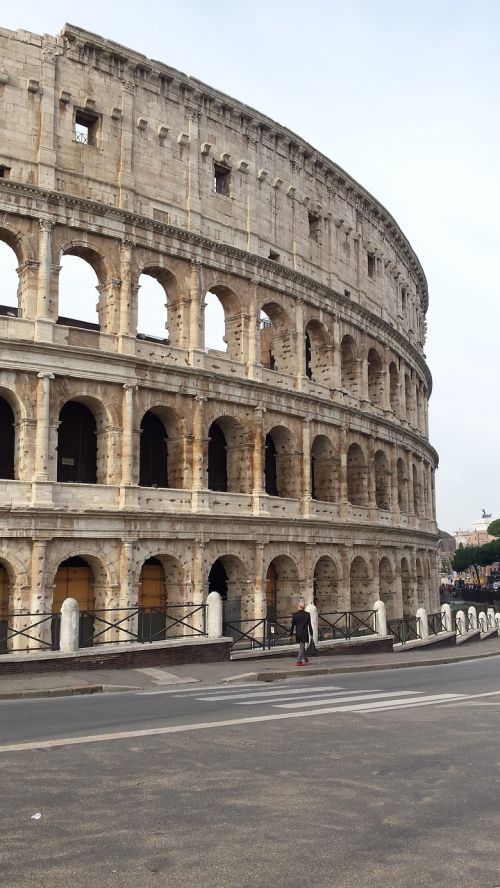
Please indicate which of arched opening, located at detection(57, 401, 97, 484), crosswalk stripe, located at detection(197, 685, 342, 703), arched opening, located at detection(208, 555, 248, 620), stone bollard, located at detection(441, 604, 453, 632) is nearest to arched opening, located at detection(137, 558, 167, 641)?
arched opening, located at detection(208, 555, 248, 620)

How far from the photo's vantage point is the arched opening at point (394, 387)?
134 feet

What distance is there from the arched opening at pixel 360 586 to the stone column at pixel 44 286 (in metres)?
17.1

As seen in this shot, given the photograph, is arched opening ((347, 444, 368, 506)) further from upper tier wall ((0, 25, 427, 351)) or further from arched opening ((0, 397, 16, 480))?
arched opening ((0, 397, 16, 480))

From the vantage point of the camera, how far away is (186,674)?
59.5 ft

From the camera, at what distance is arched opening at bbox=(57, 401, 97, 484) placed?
25.8 metres

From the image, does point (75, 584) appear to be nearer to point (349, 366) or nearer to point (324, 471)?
point (324, 471)

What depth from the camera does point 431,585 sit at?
43.9 metres

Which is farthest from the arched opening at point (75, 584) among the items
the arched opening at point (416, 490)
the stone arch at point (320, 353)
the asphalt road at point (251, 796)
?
the arched opening at point (416, 490)

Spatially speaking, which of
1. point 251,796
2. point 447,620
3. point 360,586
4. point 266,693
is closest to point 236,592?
point 360,586

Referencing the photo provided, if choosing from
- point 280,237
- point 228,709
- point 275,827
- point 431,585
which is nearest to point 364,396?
point 280,237

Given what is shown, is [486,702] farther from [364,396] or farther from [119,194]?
[364,396]

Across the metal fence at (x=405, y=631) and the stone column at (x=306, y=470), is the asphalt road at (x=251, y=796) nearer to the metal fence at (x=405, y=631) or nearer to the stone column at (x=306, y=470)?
the metal fence at (x=405, y=631)

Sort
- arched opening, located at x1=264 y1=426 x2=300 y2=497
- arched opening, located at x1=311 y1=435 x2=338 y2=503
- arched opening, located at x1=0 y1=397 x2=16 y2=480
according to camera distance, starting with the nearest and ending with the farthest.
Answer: arched opening, located at x1=0 y1=397 x2=16 y2=480
arched opening, located at x1=264 y1=426 x2=300 y2=497
arched opening, located at x1=311 y1=435 x2=338 y2=503

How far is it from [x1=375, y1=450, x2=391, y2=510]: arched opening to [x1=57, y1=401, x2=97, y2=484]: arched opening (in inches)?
634
